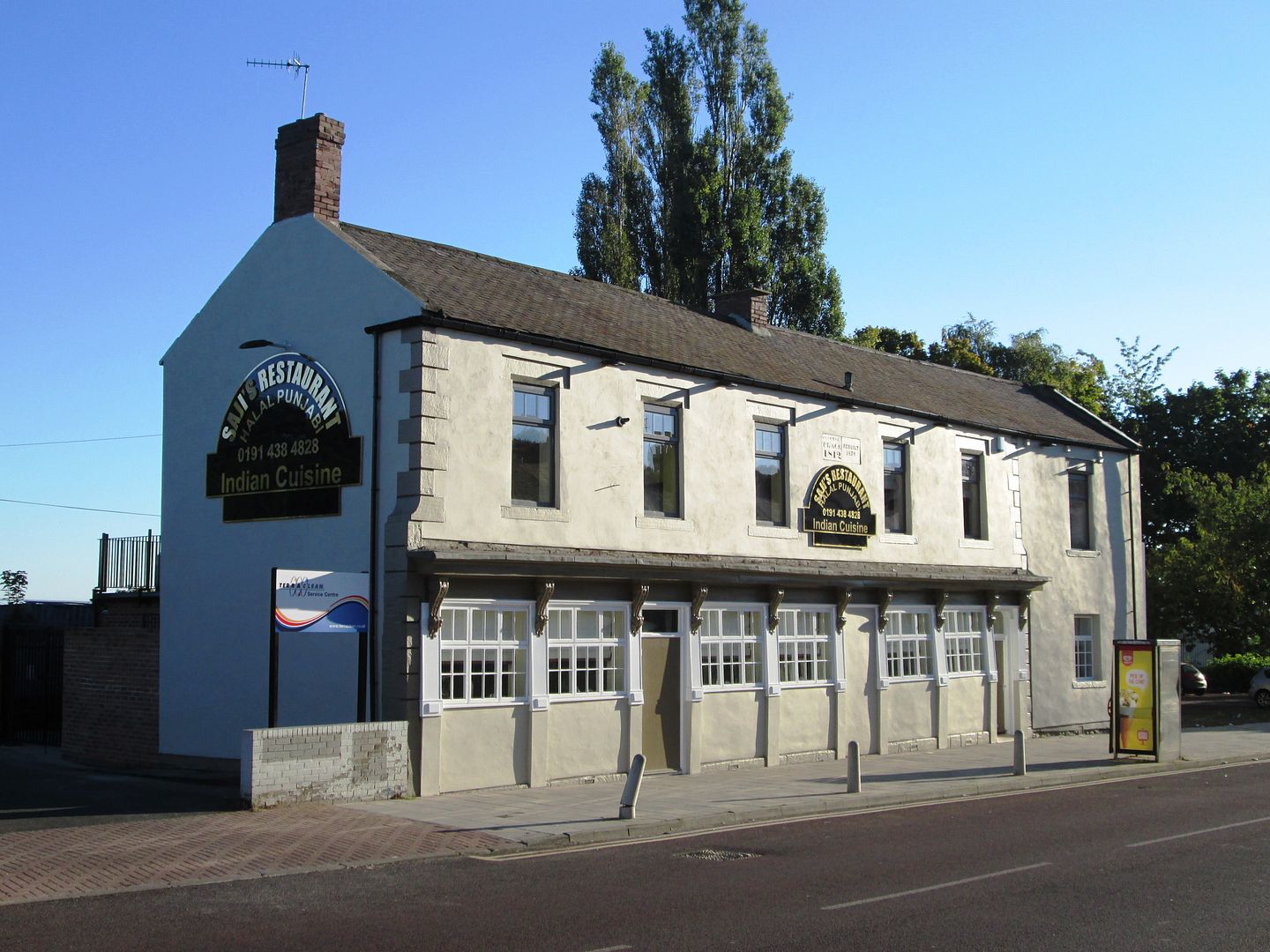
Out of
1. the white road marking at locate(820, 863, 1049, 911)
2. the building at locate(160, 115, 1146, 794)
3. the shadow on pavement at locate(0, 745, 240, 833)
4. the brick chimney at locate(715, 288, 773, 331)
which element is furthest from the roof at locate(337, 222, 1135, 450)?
the white road marking at locate(820, 863, 1049, 911)

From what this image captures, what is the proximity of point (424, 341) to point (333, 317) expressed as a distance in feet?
7.49

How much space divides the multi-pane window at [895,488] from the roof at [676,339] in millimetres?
936

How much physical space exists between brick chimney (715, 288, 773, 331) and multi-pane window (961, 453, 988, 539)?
5.02 meters

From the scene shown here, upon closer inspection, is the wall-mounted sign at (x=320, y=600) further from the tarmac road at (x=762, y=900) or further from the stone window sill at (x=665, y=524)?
the stone window sill at (x=665, y=524)

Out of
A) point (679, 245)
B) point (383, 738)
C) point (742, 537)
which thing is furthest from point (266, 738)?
point (679, 245)

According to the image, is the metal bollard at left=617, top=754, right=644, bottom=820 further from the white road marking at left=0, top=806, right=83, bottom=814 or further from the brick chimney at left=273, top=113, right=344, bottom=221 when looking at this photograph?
the brick chimney at left=273, top=113, right=344, bottom=221

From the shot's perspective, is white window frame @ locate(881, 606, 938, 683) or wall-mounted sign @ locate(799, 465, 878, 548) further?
white window frame @ locate(881, 606, 938, 683)

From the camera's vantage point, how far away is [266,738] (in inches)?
565

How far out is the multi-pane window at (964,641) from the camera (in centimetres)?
2439

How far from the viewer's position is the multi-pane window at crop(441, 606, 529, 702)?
53.7 ft

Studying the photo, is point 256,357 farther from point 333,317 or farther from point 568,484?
point 568,484

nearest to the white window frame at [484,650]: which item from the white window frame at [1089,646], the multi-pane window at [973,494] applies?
the multi-pane window at [973,494]

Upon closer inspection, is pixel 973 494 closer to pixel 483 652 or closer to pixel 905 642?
pixel 905 642

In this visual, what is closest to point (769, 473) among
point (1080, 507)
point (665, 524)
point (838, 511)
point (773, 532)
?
point (773, 532)
